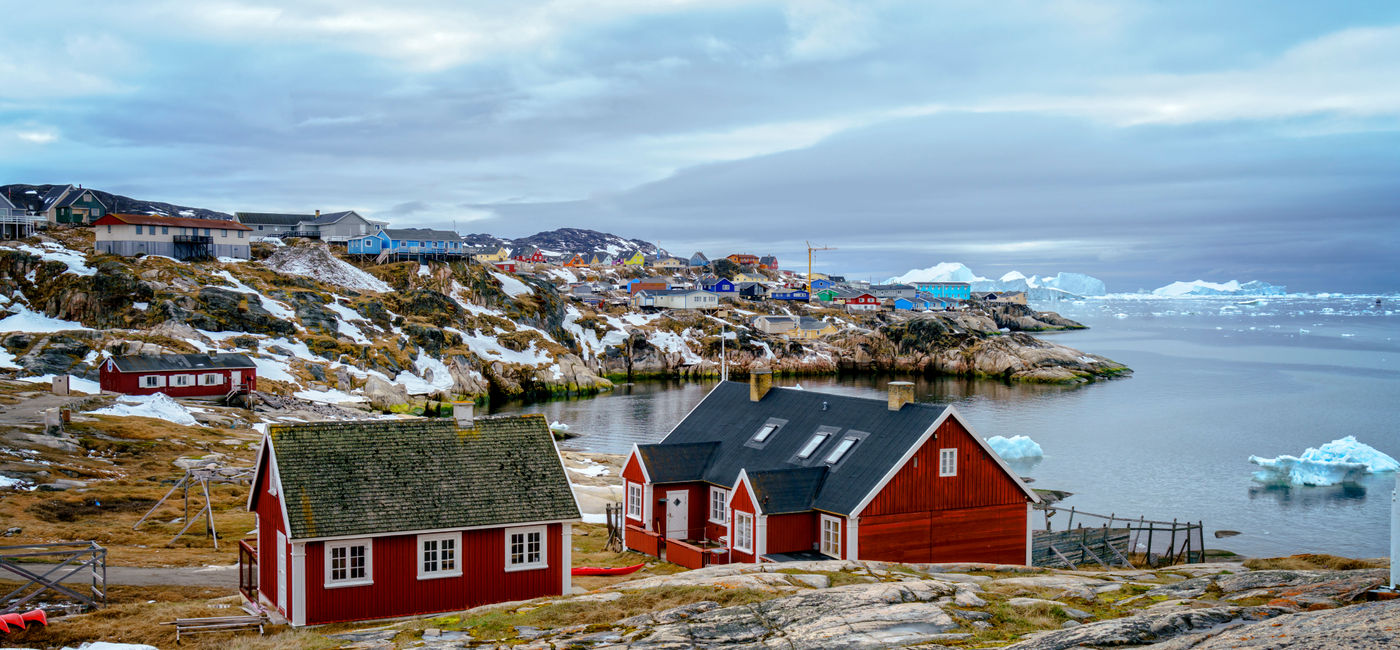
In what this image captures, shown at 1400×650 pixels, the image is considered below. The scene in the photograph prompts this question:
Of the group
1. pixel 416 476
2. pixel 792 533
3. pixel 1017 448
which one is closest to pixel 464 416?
pixel 416 476

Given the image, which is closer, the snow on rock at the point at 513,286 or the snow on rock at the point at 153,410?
the snow on rock at the point at 153,410

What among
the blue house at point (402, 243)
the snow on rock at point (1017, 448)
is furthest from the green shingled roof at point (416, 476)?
the blue house at point (402, 243)

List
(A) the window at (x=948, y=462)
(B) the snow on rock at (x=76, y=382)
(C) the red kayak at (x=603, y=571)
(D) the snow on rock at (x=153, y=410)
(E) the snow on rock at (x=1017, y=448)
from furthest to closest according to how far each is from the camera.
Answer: (E) the snow on rock at (x=1017, y=448), (B) the snow on rock at (x=76, y=382), (D) the snow on rock at (x=153, y=410), (A) the window at (x=948, y=462), (C) the red kayak at (x=603, y=571)

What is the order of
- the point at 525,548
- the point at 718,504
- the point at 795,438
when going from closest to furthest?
the point at 525,548 < the point at 795,438 < the point at 718,504

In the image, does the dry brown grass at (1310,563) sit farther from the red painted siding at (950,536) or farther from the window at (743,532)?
the window at (743,532)

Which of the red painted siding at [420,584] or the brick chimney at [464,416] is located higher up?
the brick chimney at [464,416]

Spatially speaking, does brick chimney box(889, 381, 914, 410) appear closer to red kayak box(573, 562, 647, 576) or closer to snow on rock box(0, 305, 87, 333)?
red kayak box(573, 562, 647, 576)

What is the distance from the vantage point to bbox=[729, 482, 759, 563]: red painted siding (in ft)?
105

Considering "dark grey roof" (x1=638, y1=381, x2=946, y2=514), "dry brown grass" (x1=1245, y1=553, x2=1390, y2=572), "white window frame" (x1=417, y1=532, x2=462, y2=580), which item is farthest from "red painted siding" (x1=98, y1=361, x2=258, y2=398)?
"dry brown grass" (x1=1245, y1=553, x2=1390, y2=572)

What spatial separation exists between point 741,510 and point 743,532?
0.86 m

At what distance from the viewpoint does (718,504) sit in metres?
36.0

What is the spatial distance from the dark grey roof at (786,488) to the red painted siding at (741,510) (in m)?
0.45

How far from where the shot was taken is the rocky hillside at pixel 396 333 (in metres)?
92.6

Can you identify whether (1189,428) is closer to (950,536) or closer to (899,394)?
(950,536)
